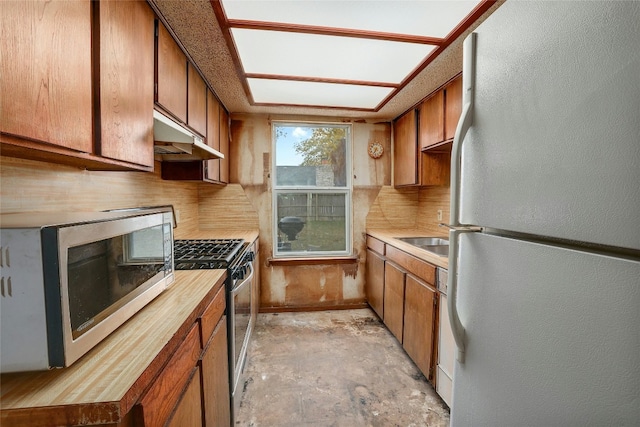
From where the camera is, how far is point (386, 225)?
11.2 ft

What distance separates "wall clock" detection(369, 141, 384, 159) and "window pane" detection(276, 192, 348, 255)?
0.55 m

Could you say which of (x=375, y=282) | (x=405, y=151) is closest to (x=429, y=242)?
(x=375, y=282)

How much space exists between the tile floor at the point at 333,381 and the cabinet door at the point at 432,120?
1813 mm

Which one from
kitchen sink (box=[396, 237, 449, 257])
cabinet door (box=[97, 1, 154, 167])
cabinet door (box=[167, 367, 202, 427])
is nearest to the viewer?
cabinet door (box=[167, 367, 202, 427])

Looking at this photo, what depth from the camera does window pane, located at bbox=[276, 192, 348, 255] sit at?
3.37 meters

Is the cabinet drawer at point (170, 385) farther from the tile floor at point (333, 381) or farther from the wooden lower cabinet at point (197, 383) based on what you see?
the tile floor at point (333, 381)

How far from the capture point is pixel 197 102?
2033 millimetres

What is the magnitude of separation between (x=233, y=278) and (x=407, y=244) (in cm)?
151

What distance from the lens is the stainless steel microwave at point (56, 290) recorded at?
0.58 metres

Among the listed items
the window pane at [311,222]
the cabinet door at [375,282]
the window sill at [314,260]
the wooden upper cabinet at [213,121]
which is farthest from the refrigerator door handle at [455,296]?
the window pane at [311,222]

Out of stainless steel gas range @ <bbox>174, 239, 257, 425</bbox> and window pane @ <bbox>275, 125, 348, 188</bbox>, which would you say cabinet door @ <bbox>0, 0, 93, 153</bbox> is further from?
window pane @ <bbox>275, 125, 348, 188</bbox>

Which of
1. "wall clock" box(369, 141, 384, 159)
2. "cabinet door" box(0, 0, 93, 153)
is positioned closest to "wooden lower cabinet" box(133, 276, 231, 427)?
"cabinet door" box(0, 0, 93, 153)

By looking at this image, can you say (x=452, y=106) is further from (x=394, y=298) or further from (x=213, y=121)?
(x=213, y=121)

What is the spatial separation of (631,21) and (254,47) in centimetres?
171
